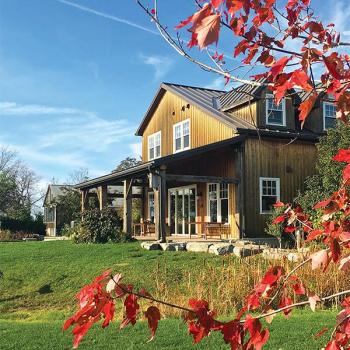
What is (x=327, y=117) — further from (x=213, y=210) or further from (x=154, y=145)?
(x=154, y=145)

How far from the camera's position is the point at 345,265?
2.04 m

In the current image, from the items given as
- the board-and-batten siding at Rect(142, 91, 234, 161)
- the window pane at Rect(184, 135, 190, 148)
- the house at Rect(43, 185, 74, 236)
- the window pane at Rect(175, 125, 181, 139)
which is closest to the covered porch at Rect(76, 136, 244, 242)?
the board-and-batten siding at Rect(142, 91, 234, 161)

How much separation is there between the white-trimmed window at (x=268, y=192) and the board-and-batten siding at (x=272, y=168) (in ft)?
0.54

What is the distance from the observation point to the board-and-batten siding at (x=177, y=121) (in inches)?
830

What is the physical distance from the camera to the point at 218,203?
821 inches

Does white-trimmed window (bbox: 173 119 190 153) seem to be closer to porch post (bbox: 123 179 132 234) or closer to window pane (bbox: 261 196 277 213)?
porch post (bbox: 123 179 132 234)

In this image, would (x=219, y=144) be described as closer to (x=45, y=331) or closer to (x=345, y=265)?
(x=45, y=331)

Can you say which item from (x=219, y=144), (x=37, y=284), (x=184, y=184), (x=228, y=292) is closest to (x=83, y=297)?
(x=228, y=292)

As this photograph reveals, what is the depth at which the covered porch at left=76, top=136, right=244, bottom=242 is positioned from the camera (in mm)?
17578

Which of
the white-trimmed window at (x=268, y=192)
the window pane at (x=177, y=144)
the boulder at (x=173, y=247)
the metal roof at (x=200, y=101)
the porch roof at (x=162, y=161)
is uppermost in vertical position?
the metal roof at (x=200, y=101)

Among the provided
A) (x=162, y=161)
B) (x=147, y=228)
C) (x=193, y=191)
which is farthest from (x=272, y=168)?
(x=147, y=228)

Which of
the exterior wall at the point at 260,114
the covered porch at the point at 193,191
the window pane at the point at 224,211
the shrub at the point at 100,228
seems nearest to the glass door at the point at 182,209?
the covered porch at the point at 193,191

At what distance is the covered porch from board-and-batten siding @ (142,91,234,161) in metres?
0.86

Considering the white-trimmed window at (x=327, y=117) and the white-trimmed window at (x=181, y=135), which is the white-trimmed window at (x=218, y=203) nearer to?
the white-trimmed window at (x=181, y=135)
